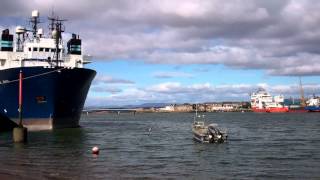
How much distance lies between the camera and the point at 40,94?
61.0m

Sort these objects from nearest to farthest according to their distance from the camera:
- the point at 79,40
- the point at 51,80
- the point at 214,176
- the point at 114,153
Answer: the point at 214,176 < the point at 114,153 < the point at 51,80 < the point at 79,40

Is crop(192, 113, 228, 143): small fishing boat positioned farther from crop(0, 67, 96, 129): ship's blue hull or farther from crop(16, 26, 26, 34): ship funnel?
crop(16, 26, 26, 34): ship funnel

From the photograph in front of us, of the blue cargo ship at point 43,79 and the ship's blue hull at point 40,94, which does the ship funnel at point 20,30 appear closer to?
the blue cargo ship at point 43,79

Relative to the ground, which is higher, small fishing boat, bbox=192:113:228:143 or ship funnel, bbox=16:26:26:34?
ship funnel, bbox=16:26:26:34

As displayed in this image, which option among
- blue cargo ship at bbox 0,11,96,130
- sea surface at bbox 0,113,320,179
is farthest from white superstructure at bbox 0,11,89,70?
sea surface at bbox 0,113,320,179

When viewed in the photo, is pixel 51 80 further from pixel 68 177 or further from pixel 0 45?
pixel 68 177

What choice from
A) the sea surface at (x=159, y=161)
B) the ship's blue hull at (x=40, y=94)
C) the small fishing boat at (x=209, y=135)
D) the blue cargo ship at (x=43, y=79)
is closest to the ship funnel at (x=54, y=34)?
the blue cargo ship at (x=43, y=79)

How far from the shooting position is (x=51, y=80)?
→ 60.9 m

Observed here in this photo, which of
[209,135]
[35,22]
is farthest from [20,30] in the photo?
[209,135]

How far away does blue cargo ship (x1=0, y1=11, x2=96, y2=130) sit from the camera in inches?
2391

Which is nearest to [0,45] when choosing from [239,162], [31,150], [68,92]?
[68,92]

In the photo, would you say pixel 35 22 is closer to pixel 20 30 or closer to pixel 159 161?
pixel 20 30

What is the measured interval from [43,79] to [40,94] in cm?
196

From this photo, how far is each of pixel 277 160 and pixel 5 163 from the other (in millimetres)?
19806
